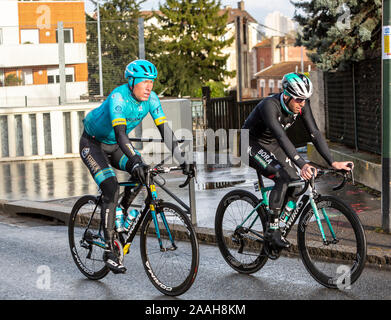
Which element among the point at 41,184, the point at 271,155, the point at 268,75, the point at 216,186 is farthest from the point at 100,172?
the point at 268,75

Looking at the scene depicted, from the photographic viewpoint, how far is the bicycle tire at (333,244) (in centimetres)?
580

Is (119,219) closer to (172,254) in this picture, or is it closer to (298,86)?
(172,254)

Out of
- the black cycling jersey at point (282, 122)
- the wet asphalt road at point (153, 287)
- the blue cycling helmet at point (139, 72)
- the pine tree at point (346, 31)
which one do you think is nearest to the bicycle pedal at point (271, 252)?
the wet asphalt road at point (153, 287)

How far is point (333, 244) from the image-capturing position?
20.6 ft

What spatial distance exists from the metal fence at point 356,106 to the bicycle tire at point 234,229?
17.6 ft

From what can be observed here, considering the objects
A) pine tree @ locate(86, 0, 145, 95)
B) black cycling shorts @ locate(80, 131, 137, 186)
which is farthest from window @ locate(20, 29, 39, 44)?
black cycling shorts @ locate(80, 131, 137, 186)

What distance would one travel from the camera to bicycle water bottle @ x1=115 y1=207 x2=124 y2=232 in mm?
6328

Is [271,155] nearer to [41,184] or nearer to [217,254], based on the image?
[217,254]

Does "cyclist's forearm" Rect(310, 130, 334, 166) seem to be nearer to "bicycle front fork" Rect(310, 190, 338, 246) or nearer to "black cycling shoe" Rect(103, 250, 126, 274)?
"bicycle front fork" Rect(310, 190, 338, 246)

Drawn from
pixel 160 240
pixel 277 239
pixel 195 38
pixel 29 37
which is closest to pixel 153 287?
pixel 160 240

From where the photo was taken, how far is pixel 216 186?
38.7 feet

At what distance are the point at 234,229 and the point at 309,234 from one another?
3.23 ft

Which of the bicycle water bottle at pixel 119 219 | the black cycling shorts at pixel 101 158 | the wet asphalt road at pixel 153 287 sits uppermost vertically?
the black cycling shorts at pixel 101 158

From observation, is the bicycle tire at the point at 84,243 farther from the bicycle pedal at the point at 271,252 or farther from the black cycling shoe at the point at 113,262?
the bicycle pedal at the point at 271,252
